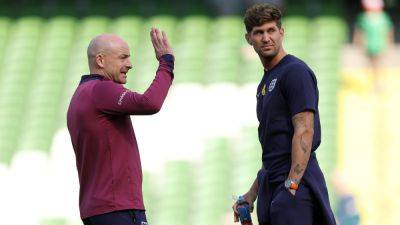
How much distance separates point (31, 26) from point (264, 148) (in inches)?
410

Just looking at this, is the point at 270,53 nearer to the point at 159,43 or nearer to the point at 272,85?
the point at 272,85

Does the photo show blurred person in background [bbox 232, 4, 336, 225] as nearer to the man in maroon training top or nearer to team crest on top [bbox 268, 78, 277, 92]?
team crest on top [bbox 268, 78, 277, 92]

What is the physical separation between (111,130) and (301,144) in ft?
2.95

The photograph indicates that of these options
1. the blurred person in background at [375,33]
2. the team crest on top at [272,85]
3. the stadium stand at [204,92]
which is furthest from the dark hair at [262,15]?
the blurred person in background at [375,33]

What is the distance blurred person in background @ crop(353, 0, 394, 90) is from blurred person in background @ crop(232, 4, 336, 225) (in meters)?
8.43

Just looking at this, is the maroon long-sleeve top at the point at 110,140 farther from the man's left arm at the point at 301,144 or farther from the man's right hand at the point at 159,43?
the man's left arm at the point at 301,144

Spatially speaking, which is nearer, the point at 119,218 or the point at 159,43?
the point at 119,218

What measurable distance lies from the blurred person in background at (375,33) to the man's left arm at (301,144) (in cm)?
857

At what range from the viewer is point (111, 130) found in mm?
4965

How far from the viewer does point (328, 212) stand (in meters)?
4.76

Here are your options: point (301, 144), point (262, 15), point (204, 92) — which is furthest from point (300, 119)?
point (204, 92)

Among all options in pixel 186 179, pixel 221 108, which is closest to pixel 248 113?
pixel 221 108

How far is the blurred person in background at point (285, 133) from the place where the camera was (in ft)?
15.4

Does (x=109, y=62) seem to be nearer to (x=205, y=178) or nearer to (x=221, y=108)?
(x=205, y=178)
